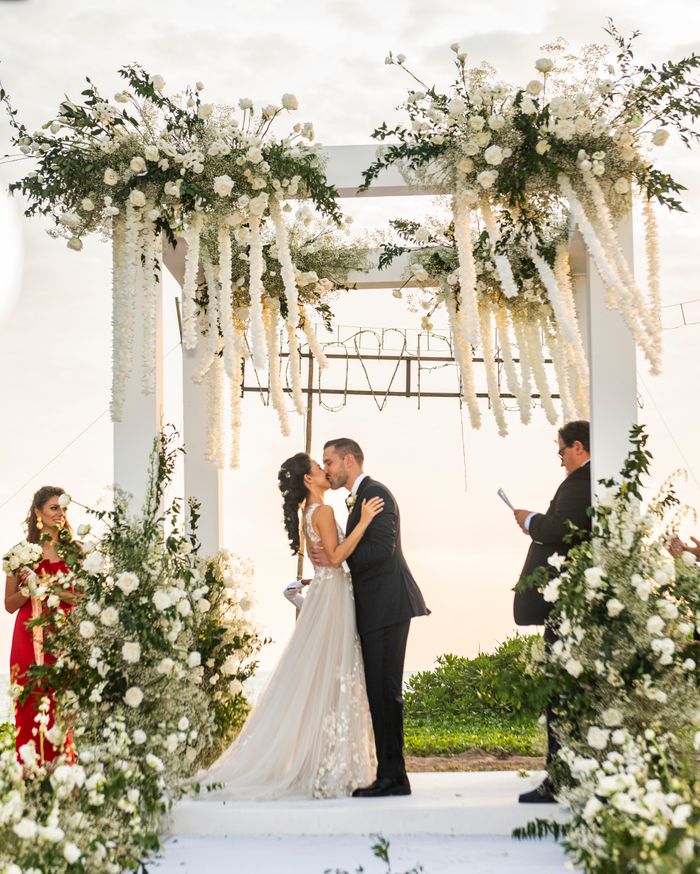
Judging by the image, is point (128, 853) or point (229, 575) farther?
point (229, 575)

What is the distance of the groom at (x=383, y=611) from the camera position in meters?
5.45

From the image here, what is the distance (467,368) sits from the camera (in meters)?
6.02

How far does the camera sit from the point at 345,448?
5820 millimetres

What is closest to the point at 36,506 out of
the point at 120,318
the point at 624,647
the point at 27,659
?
the point at 27,659

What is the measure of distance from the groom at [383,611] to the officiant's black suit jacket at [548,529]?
0.50 m

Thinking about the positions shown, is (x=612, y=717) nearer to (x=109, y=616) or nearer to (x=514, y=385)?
(x=514, y=385)

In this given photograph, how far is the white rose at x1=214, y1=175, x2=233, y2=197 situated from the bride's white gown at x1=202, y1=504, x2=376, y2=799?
1685 mm

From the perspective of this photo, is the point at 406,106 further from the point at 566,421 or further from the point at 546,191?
the point at 566,421

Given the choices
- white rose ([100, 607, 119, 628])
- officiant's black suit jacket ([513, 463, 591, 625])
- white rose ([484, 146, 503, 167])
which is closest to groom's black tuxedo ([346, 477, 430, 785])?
officiant's black suit jacket ([513, 463, 591, 625])

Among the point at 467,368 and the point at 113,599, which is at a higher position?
the point at 467,368

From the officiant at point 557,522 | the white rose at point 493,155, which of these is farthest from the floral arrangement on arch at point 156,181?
the officiant at point 557,522

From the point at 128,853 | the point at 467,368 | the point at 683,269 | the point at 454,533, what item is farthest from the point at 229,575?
the point at 454,533

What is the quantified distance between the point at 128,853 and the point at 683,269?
5933 millimetres

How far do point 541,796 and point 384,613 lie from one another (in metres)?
1.12
